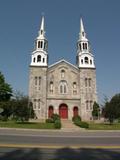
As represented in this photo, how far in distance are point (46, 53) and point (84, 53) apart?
30.3 ft

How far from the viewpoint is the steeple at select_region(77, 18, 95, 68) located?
6309 centimetres

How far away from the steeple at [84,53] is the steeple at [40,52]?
8195 millimetres

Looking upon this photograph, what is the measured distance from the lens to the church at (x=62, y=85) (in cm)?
5962

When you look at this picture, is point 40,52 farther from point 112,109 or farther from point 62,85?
point 112,109

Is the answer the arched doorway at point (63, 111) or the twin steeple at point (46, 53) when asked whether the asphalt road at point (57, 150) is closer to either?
the arched doorway at point (63, 111)

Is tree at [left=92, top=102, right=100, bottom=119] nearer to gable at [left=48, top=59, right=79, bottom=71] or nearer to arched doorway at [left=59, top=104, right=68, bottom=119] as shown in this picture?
arched doorway at [left=59, top=104, right=68, bottom=119]

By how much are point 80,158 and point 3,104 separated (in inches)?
1677

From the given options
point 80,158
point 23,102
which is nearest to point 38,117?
point 23,102

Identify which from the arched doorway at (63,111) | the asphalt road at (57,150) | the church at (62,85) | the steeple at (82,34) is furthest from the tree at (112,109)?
the asphalt road at (57,150)

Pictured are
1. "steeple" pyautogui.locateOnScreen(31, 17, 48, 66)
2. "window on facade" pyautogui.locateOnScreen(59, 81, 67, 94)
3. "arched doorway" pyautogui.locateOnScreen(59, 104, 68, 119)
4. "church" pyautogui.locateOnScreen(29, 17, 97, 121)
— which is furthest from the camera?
"steeple" pyautogui.locateOnScreen(31, 17, 48, 66)

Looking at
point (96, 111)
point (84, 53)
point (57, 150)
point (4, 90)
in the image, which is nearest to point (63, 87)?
point (84, 53)

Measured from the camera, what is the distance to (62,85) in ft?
206

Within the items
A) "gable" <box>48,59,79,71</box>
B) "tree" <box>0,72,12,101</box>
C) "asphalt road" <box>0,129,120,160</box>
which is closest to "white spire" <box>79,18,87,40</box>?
"gable" <box>48,59,79,71</box>

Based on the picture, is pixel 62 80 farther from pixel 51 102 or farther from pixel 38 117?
pixel 38 117
